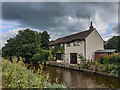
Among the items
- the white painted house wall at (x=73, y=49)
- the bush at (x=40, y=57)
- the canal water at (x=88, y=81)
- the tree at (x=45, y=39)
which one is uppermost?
the tree at (x=45, y=39)

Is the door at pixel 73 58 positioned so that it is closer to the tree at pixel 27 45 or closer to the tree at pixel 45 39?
the tree at pixel 27 45

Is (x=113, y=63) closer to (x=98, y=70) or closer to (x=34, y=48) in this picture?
(x=98, y=70)

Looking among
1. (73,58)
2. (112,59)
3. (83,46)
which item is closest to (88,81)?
(112,59)

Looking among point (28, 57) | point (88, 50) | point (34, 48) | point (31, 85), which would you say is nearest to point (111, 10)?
point (88, 50)

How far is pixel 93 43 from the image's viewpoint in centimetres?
1823

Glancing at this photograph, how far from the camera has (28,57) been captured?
26.1 meters

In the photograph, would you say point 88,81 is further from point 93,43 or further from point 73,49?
point 73,49

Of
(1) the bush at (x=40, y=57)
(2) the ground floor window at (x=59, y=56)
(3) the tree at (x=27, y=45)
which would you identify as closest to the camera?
(2) the ground floor window at (x=59, y=56)

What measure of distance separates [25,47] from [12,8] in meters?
18.2

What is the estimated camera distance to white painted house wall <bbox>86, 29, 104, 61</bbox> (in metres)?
17.6

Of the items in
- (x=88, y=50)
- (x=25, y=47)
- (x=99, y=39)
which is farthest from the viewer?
(x=25, y=47)

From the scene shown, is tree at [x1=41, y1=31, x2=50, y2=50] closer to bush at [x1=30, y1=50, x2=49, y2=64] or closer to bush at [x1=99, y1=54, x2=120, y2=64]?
bush at [x1=30, y1=50, x2=49, y2=64]

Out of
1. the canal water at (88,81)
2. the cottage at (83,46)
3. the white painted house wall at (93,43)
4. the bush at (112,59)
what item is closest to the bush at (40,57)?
the cottage at (83,46)

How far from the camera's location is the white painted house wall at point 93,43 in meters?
17.6
